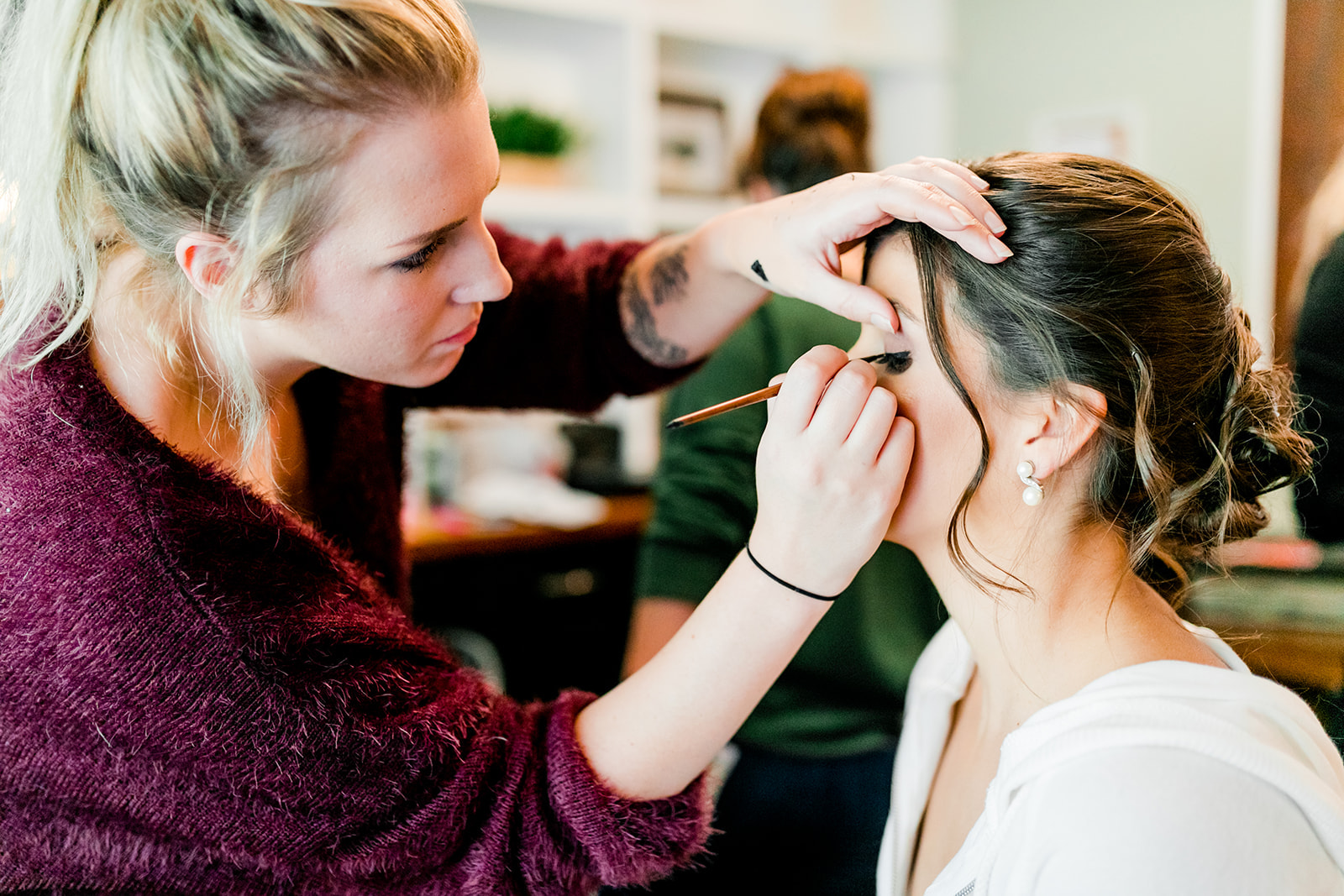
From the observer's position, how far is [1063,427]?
92cm

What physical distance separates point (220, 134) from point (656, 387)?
62 cm

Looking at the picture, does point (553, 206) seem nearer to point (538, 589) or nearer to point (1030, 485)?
point (538, 589)

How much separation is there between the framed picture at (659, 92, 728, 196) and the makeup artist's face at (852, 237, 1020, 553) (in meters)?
2.34

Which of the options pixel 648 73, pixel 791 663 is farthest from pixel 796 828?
pixel 648 73

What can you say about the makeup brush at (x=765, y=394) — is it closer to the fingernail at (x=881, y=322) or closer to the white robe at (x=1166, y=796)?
the fingernail at (x=881, y=322)

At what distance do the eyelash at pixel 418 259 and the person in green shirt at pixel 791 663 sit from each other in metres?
0.63

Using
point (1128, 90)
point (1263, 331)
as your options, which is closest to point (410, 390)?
point (1263, 331)

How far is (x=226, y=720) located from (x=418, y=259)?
427mm

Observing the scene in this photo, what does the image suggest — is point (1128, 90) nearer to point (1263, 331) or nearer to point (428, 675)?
point (1263, 331)

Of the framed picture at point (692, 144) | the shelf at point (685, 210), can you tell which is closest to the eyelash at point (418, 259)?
the shelf at point (685, 210)

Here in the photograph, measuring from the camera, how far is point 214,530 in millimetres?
860

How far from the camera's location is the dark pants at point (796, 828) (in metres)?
1.43

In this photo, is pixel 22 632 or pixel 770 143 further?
pixel 770 143

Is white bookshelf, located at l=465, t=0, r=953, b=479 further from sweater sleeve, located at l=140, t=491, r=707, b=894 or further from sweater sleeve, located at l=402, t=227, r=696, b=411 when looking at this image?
sweater sleeve, located at l=140, t=491, r=707, b=894
